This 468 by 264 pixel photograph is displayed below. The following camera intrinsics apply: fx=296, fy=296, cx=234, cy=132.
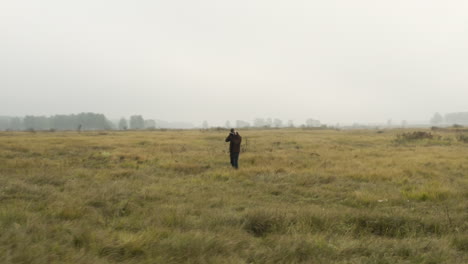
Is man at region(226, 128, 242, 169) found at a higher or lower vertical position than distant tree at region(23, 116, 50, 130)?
lower

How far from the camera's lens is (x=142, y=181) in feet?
34.7

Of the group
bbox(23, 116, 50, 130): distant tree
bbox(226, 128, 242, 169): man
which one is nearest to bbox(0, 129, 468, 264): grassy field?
bbox(226, 128, 242, 169): man

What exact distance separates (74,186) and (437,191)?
11.0 meters

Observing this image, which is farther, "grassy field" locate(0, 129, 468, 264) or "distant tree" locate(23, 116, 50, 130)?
"distant tree" locate(23, 116, 50, 130)

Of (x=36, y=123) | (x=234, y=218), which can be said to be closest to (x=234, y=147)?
(x=234, y=218)

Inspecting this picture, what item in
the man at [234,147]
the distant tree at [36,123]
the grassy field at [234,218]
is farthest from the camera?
the distant tree at [36,123]

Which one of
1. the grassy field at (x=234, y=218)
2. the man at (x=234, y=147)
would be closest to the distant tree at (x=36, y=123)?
the man at (x=234, y=147)

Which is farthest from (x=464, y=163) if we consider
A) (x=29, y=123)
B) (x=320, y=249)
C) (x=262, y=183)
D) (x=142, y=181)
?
(x=29, y=123)

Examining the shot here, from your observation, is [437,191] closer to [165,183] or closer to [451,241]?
[451,241]

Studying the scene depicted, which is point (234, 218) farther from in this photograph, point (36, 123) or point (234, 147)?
point (36, 123)

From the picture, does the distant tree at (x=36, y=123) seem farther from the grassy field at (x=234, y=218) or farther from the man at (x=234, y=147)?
the grassy field at (x=234, y=218)

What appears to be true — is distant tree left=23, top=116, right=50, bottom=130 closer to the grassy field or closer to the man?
the man

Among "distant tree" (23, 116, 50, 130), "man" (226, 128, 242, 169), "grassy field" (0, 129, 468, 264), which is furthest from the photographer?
"distant tree" (23, 116, 50, 130)

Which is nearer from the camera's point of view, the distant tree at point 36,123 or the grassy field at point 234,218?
the grassy field at point 234,218
